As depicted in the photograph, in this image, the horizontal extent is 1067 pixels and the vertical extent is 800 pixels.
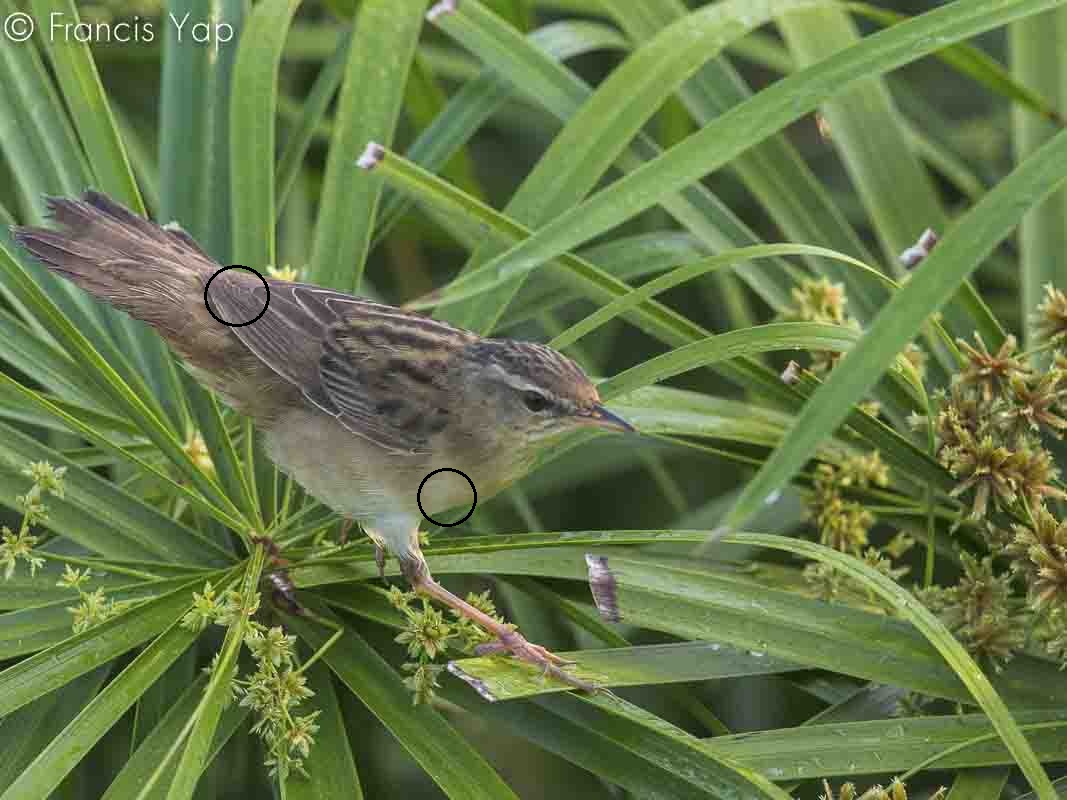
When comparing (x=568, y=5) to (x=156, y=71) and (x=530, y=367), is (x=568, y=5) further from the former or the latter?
(x=530, y=367)

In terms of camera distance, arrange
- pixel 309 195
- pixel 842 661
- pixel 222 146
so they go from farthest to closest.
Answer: pixel 309 195 → pixel 222 146 → pixel 842 661

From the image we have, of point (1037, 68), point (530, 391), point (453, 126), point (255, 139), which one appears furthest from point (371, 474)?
point (1037, 68)

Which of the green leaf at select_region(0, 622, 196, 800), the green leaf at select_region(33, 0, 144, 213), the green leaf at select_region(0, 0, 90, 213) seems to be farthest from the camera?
the green leaf at select_region(0, 0, 90, 213)

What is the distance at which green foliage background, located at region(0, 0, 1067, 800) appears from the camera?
2.53 metres

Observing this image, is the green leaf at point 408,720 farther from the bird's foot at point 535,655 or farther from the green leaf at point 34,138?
the green leaf at point 34,138

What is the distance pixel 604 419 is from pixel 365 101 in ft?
3.75

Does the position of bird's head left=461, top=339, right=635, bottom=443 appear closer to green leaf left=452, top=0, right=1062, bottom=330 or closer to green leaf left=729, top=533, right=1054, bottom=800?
green leaf left=452, top=0, right=1062, bottom=330

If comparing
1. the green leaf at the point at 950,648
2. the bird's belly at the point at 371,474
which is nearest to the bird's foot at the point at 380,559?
the bird's belly at the point at 371,474

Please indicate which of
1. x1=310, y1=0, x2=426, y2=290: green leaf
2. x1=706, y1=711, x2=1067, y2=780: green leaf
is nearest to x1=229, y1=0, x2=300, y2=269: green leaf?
x1=310, y1=0, x2=426, y2=290: green leaf

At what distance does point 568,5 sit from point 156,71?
144 centimetres

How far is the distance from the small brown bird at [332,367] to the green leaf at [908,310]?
3.33 feet

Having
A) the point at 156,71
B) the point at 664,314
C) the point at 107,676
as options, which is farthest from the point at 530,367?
the point at 156,71

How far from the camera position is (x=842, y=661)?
103 inches

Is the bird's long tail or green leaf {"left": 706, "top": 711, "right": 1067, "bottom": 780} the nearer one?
green leaf {"left": 706, "top": 711, "right": 1067, "bottom": 780}
